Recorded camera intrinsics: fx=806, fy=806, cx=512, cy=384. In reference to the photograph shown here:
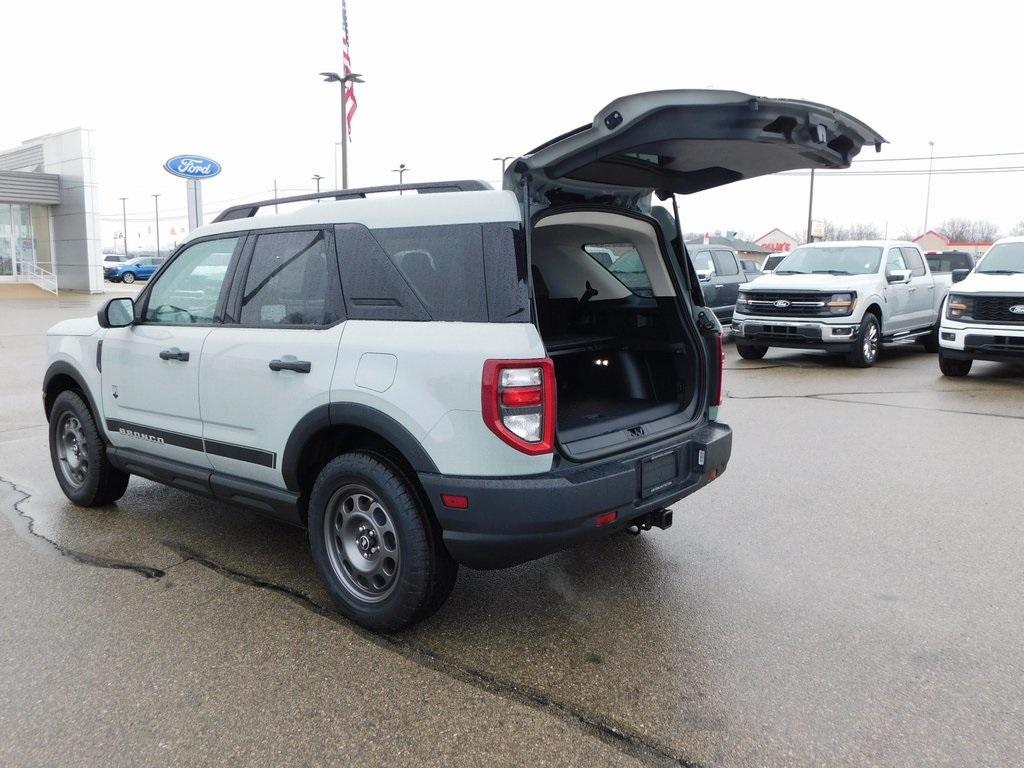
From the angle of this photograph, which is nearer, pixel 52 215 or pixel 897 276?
pixel 897 276

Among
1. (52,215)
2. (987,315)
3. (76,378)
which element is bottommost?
(76,378)

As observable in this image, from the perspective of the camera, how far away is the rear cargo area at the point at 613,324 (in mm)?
4203

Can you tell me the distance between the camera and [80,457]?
17.8ft

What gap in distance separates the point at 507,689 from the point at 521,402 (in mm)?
1121

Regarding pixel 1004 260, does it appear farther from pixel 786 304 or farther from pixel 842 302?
pixel 786 304

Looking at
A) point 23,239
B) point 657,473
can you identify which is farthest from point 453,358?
point 23,239

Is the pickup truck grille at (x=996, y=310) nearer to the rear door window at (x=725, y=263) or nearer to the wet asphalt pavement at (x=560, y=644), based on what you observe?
the wet asphalt pavement at (x=560, y=644)

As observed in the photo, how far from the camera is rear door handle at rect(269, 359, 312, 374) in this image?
366 centimetres

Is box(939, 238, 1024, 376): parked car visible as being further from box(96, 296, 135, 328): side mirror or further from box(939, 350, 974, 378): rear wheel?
box(96, 296, 135, 328): side mirror

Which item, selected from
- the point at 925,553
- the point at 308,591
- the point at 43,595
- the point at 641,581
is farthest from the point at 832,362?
the point at 43,595

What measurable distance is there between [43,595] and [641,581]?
9.82 feet

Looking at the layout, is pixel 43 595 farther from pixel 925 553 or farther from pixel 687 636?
pixel 925 553

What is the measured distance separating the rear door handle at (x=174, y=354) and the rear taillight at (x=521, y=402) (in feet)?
6.74

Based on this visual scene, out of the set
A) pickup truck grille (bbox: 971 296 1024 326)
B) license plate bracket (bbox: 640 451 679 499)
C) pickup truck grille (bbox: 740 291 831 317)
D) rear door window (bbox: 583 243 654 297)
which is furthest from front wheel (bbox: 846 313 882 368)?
license plate bracket (bbox: 640 451 679 499)
